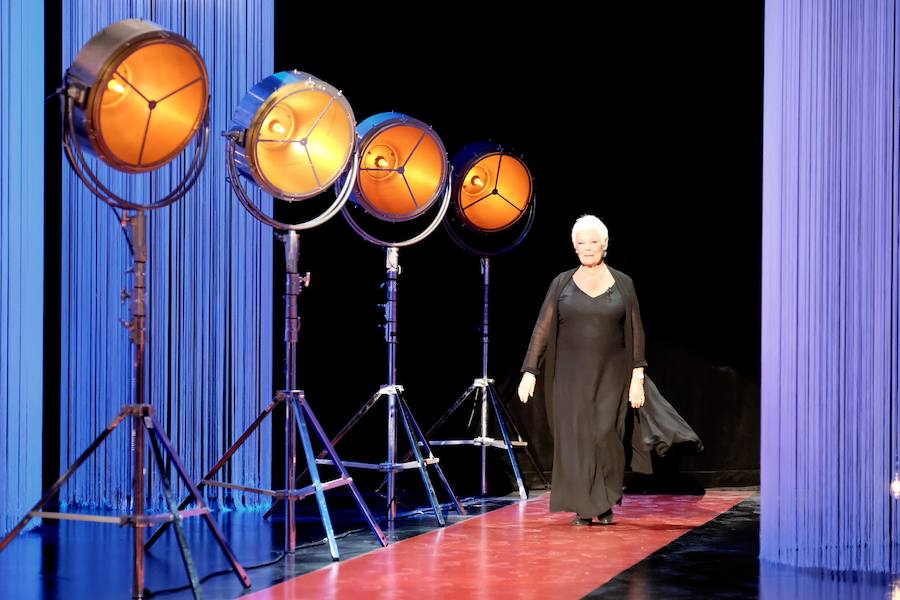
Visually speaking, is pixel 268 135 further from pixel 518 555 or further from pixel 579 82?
pixel 579 82

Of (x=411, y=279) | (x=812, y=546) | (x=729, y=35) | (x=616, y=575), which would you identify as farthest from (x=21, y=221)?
(x=729, y=35)

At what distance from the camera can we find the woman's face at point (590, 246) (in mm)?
5520

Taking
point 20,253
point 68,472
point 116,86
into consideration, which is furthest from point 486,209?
point 68,472

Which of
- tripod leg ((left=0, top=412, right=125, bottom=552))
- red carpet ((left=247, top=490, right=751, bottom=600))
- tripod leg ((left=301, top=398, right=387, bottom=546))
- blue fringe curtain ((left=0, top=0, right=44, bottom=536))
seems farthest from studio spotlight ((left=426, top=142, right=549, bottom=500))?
tripod leg ((left=0, top=412, right=125, bottom=552))

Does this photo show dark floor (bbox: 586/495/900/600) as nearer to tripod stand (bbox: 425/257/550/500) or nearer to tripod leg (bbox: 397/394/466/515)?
Answer: tripod leg (bbox: 397/394/466/515)

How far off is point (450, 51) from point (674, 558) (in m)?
3.48

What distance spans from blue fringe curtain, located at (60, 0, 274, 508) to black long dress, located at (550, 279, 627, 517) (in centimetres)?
160

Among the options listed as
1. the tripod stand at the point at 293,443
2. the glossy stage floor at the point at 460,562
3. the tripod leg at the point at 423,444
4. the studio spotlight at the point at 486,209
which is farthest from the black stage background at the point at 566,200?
the tripod stand at the point at 293,443

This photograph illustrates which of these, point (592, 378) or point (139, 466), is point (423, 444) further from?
point (139, 466)

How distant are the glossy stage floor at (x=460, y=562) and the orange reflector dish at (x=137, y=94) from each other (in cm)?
156

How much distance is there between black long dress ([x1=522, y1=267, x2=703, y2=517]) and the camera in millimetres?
5484

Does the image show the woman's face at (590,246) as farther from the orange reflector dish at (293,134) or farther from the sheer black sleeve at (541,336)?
the orange reflector dish at (293,134)

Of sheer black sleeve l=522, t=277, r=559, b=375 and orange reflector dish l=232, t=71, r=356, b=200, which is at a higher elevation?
orange reflector dish l=232, t=71, r=356, b=200

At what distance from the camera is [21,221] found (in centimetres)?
517
